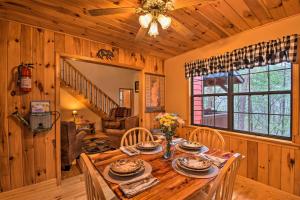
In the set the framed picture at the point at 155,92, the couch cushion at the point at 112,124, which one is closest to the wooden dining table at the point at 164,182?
the framed picture at the point at 155,92

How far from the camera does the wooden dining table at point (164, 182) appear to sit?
37.8 inches

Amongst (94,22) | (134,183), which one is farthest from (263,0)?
(134,183)

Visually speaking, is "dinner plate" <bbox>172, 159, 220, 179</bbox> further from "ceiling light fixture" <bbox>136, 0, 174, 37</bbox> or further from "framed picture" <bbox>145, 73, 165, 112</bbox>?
"framed picture" <bbox>145, 73, 165, 112</bbox>

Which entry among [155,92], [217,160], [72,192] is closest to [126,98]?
[155,92]

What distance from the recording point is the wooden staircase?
6188 millimetres

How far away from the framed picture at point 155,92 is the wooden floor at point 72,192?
2.00m

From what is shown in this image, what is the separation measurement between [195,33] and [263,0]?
932mm

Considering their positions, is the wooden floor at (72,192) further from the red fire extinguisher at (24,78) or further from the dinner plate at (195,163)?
the red fire extinguisher at (24,78)

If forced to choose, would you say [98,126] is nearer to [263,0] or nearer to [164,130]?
[164,130]

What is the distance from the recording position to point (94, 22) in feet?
6.94

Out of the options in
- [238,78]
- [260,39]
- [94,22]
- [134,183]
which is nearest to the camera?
[134,183]

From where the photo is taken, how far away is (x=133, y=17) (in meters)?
1.98

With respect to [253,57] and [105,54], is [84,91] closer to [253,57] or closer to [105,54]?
[105,54]

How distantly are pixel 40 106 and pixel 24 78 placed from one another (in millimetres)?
415
